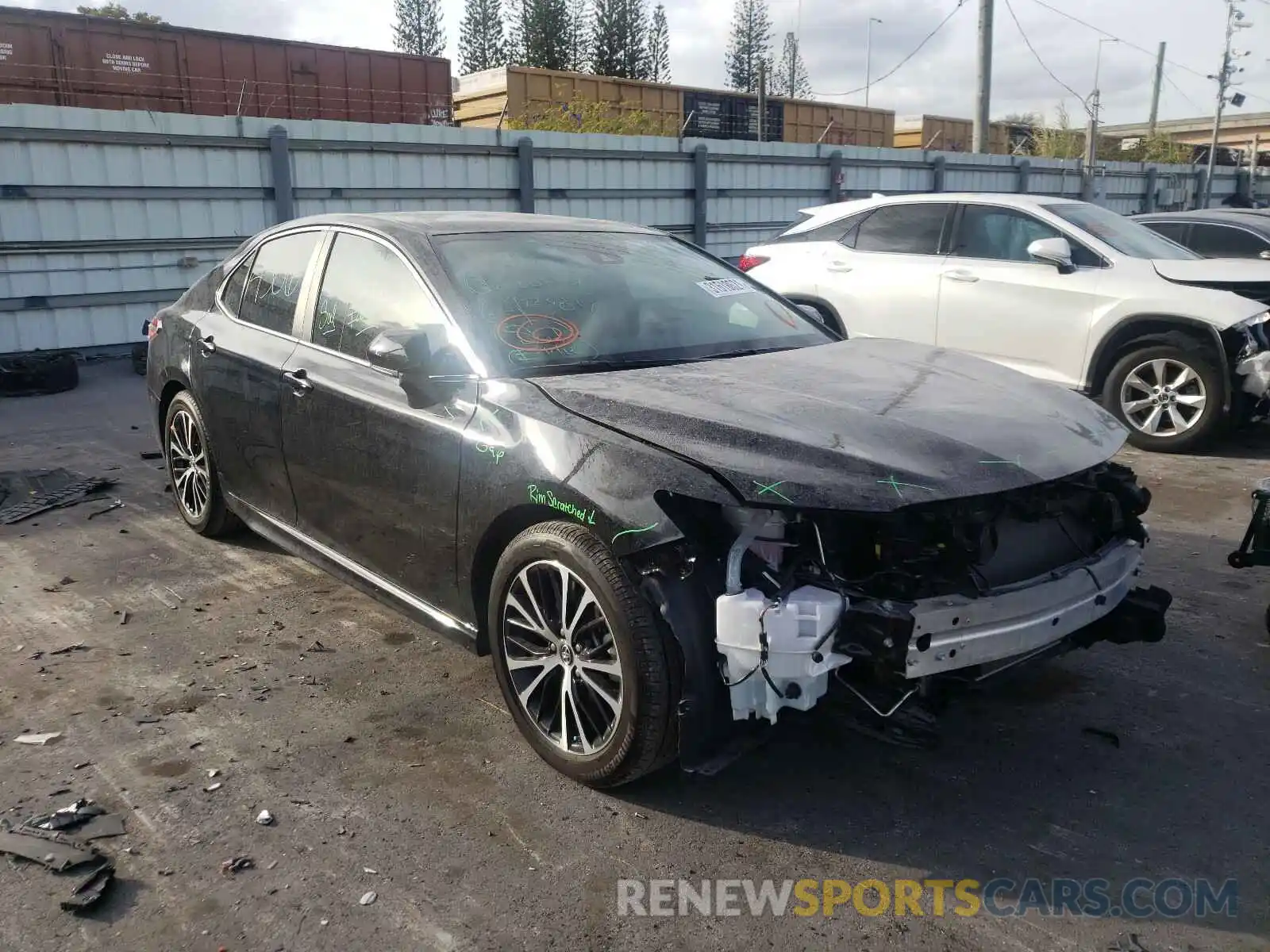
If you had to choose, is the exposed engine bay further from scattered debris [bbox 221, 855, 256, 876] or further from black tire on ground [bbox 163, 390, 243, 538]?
black tire on ground [bbox 163, 390, 243, 538]

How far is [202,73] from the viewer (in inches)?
754

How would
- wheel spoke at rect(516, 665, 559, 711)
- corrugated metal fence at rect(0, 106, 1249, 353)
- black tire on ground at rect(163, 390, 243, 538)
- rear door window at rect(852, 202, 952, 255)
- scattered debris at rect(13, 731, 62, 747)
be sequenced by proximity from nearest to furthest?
wheel spoke at rect(516, 665, 559, 711), scattered debris at rect(13, 731, 62, 747), black tire on ground at rect(163, 390, 243, 538), rear door window at rect(852, 202, 952, 255), corrugated metal fence at rect(0, 106, 1249, 353)

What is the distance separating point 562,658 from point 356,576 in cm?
122

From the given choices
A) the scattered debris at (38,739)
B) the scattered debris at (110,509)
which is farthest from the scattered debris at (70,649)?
the scattered debris at (110,509)

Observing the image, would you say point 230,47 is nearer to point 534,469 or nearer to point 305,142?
point 305,142

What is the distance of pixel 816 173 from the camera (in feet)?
61.1

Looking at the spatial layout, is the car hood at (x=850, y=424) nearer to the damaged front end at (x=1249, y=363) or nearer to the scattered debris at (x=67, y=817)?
the scattered debris at (x=67, y=817)

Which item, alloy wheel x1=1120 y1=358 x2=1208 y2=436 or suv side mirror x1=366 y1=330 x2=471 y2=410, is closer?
suv side mirror x1=366 y1=330 x2=471 y2=410

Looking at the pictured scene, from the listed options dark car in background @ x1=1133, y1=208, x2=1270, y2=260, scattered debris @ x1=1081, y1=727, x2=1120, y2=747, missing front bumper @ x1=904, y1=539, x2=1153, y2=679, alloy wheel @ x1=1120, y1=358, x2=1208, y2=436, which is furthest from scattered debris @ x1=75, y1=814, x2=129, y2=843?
dark car in background @ x1=1133, y1=208, x2=1270, y2=260

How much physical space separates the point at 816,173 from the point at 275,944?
1792 cm

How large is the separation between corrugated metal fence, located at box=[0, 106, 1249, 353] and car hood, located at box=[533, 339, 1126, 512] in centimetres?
939

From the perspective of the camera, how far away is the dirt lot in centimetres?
253

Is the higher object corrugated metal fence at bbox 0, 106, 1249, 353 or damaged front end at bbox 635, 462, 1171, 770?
corrugated metal fence at bbox 0, 106, 1249, 353

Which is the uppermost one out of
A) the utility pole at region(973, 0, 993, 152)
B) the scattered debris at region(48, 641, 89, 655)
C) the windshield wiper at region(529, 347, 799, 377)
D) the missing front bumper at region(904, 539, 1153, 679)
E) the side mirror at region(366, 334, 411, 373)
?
the utility pole at region(973, 0, 993, 152)
